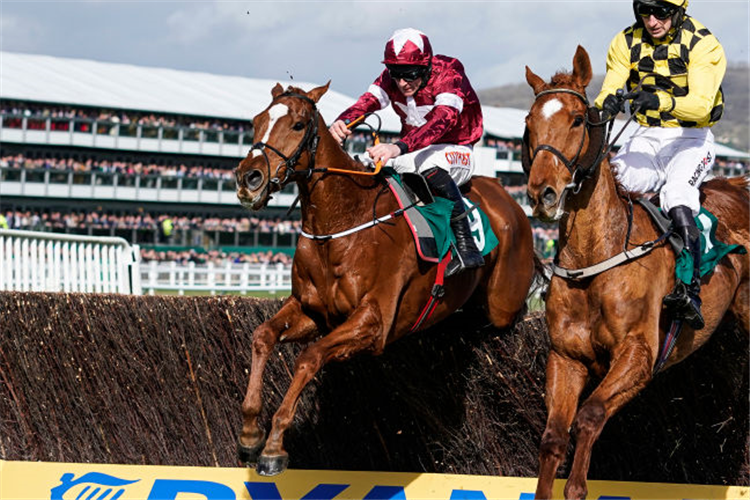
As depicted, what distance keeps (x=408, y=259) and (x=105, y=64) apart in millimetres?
55310

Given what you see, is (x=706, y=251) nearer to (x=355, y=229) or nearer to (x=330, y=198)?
(x=355, y=229)

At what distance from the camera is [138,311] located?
22.9 ft

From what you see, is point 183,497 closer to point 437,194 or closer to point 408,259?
point 408,259

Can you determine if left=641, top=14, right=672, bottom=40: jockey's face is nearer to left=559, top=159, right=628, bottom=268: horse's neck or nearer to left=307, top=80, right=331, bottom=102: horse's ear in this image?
left=559, top=159, right=628, bottom=268: horse's neck

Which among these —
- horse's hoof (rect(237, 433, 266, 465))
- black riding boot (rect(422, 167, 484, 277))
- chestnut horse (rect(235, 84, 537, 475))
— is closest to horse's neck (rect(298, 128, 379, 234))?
chestnut horse (rect(235, 84, 537, 475))

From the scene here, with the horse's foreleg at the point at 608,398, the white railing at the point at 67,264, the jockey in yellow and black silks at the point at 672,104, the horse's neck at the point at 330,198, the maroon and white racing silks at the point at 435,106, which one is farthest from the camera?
the white railing at the point at 67,264

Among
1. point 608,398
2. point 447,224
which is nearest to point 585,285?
point 608,398

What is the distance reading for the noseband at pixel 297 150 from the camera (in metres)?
5.16

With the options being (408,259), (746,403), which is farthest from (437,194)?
(746,403)

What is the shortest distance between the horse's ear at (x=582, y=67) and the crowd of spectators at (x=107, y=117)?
43234mm

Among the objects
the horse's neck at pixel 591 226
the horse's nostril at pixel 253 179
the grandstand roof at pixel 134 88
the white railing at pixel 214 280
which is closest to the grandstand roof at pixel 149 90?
the grandstand roof at pixel 134 88

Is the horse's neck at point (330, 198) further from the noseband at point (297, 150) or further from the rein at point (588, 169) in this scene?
the rein at point (588, 169)

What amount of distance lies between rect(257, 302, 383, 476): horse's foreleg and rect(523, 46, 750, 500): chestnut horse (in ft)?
3.21

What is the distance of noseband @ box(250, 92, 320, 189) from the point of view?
16.9 ft
